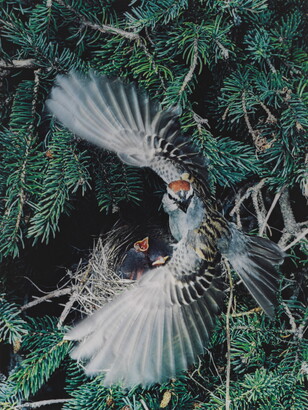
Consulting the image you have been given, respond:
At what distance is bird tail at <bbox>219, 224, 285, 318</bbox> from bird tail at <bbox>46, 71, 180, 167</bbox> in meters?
0.32

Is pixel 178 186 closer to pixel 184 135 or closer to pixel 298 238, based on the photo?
pixel 184 135

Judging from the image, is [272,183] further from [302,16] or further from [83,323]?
[83,323]

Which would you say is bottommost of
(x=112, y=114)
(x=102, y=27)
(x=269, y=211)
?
(x=269, y=211)

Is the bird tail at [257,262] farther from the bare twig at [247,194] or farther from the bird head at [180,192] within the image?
the bird head at [180,192]

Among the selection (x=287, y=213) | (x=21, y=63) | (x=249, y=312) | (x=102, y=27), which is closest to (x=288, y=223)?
(x=287, y=213)

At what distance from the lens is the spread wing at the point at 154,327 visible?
1.26m

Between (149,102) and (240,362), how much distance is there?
0.69 m

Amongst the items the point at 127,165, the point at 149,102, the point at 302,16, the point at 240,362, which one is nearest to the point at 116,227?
the point at 127,165

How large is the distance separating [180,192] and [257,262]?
270 mm

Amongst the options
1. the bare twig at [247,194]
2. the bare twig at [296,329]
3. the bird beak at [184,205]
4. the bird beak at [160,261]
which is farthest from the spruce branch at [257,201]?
the bird beak at [160,261]

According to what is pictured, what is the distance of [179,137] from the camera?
155 centimetres

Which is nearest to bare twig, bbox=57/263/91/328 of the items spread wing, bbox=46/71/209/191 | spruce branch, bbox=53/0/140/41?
spread wing, bbox=46/71/209/191

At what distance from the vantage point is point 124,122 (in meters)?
1.56

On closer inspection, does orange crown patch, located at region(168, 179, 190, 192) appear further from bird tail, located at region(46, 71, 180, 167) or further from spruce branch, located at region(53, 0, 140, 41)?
spruce branch, located at region(53, 0, 140, 41)
